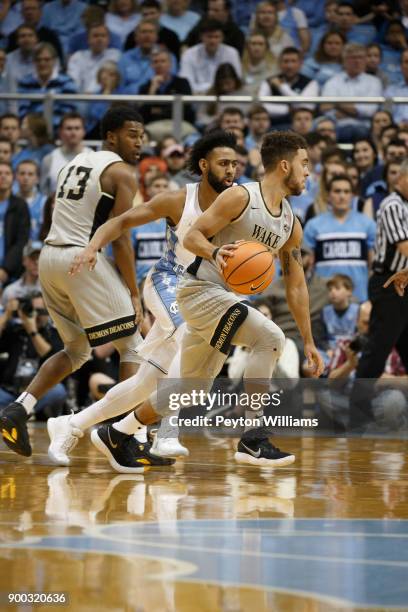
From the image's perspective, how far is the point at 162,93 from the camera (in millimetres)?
13570

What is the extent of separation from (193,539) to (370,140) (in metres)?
8.57

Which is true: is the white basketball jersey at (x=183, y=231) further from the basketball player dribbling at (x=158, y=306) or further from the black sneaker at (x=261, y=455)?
the black sneaker at (x=261, y=455)

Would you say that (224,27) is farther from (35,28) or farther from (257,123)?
(35,28)

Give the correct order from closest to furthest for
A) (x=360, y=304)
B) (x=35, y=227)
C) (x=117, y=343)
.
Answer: (x=117, y=343), (x=360, y=304), (x=35, y=227)

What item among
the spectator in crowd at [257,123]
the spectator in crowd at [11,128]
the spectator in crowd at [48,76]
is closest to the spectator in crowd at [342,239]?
the spectator in crowd at [257,123]

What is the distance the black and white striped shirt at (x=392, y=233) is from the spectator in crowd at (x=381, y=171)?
2.41 m

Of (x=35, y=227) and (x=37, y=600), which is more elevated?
(x=35, y=227)

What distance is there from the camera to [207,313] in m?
6.21

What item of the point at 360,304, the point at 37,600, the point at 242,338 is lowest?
the point at 37,600

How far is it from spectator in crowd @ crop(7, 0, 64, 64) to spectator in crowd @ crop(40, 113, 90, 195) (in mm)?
2841

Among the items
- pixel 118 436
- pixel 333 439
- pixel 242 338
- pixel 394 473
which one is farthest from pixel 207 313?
pixel 333 439

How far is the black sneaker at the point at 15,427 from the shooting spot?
6.71 m

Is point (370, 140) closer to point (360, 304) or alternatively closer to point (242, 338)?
point (360, 304)

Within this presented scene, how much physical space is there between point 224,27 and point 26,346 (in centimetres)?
565
